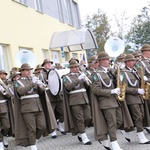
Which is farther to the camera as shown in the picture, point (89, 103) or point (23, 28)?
point (23, 28)

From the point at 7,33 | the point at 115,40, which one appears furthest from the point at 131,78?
the point at 7,33

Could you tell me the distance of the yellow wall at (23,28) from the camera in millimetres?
13375

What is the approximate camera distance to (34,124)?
709 cm

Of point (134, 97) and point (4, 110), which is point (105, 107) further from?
point (4, 110)

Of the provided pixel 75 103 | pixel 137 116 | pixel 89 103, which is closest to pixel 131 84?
pixel 137 116

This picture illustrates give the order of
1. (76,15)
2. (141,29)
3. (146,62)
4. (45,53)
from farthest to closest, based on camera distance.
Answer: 1. (141,29)
2. (76,15)
3. (45,53)
4. (146,62)

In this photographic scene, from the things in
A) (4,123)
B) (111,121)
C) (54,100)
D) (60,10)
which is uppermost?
(60,10)

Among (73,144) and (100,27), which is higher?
(100,27)

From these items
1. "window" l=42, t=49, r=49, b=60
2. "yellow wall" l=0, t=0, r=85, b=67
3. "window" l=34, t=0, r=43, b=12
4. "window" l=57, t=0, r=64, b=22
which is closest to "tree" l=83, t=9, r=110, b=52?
"window" l=57, t=0, r=64, b=22

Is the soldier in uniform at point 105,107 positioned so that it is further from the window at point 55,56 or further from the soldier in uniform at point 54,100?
the window at point 55,56

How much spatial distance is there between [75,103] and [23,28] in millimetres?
7707

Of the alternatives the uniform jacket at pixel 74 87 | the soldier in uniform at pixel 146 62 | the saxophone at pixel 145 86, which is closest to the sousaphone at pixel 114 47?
the soldier in uniform at pixel 146 62

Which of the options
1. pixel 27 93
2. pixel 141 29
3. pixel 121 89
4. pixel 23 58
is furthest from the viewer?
pixel 141 29

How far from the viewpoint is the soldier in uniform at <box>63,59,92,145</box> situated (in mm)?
7758
